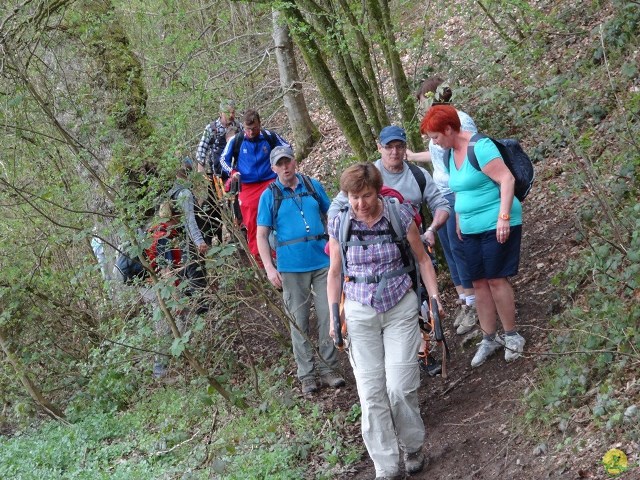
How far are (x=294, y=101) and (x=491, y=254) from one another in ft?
30.9

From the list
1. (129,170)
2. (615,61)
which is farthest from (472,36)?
(129,170)

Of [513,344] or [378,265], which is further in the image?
[513,344]

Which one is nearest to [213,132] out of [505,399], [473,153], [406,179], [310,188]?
[310,188]

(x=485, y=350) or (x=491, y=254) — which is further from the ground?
(x=491, y=254)

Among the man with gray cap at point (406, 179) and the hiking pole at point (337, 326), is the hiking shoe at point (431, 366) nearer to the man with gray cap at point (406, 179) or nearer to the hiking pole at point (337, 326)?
the man with gray cap at point (406, 179)

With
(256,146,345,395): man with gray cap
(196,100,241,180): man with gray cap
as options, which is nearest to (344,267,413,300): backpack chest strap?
(256,146,345,395): man with gray cap

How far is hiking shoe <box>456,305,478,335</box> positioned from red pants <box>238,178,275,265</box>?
246 cm

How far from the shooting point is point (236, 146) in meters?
8.22

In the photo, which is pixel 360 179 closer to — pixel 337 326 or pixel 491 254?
pixel 337 326

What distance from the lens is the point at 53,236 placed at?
7.36 meters

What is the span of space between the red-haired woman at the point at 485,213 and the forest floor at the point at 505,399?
1.00 ft

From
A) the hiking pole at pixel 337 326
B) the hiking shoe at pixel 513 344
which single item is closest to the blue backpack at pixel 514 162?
the hiking shoe at pixel 513 344

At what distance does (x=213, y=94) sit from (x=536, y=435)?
4859 millimetres

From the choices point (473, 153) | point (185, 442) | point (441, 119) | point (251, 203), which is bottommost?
point (185, 442)
